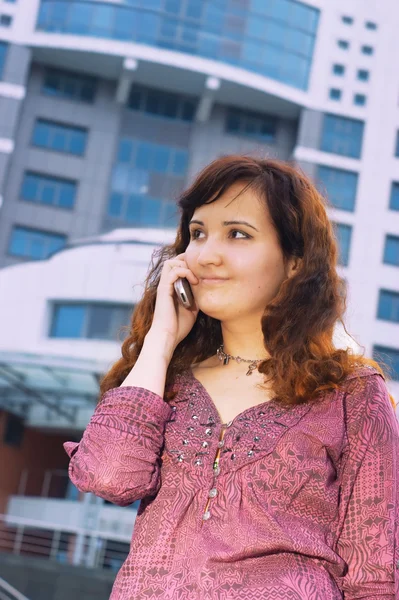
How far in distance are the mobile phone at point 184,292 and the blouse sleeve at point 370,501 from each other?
571mm

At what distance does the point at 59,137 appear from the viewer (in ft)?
104

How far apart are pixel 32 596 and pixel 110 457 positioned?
14.6 metres

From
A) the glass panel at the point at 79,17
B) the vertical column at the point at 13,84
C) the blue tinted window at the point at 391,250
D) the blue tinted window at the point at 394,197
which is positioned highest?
the glass panel at the point at 79,17

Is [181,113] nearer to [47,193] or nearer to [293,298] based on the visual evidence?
[47,193]

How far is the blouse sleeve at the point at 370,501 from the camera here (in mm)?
1977

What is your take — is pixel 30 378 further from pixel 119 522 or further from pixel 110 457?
pixel 110 457

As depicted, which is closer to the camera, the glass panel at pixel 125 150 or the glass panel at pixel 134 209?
the glass panel at pixel 134 209

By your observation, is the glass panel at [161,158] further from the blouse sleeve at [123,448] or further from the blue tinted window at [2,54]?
the blouse sleeve at [123,448]

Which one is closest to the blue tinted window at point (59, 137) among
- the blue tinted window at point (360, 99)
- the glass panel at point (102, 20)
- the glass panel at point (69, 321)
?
the glass panel at point (102, 20)

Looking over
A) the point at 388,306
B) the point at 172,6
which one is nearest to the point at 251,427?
the point at 388,306

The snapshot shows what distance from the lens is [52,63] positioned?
31.8m

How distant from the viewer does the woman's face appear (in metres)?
2.32

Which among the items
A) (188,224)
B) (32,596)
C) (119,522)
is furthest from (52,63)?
(188,224)

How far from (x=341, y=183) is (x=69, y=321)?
1269cm
